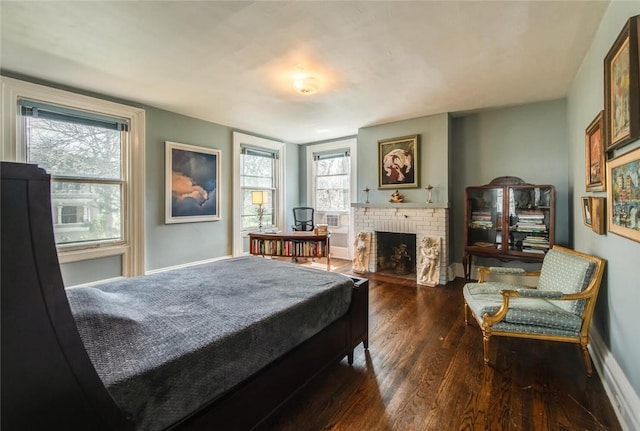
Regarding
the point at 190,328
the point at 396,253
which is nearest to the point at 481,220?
the point at 396,253

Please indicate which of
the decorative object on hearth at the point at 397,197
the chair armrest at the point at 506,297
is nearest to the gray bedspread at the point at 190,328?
the chair armrest at the point at 506,297

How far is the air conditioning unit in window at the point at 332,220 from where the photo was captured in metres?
6.07

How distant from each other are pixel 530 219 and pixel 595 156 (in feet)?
5.24

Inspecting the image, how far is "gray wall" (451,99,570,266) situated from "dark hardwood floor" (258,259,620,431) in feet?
7.31

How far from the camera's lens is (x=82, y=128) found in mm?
3391

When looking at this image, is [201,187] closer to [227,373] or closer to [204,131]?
[204,131]

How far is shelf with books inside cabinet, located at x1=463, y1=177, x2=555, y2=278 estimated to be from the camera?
3594 millimetres

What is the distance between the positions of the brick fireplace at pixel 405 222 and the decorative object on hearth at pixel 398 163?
397 mm

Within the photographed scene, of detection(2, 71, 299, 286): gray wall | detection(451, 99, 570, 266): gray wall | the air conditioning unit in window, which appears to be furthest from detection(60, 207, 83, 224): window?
detection(451, 99, 570, 266): gray wall

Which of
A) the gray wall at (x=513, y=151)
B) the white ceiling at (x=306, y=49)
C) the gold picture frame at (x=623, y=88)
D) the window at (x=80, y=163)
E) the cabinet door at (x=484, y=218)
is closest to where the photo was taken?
the gold picture frame at (x=623, y=88)

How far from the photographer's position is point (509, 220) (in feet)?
12.4

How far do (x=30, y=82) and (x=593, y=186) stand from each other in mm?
5531

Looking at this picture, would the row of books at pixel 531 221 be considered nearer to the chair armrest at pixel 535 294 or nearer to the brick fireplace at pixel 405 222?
the brick fireplace at pixel 405 222

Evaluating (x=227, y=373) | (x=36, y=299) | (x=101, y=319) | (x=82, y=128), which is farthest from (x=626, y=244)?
(x=82, y=128)
